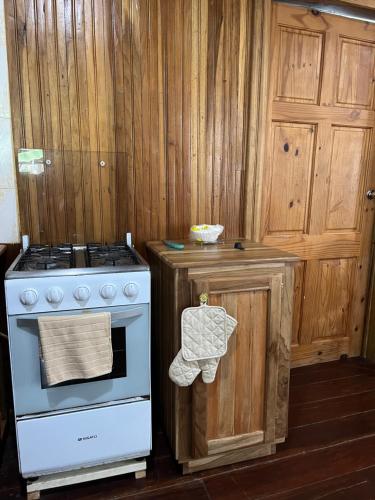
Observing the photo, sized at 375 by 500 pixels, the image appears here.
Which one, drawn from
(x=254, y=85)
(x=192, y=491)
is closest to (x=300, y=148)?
(x=254, y=85)

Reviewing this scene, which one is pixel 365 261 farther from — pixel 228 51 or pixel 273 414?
pixel 228 51

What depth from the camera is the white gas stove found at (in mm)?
1333

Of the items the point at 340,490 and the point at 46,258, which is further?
the point at 46,258

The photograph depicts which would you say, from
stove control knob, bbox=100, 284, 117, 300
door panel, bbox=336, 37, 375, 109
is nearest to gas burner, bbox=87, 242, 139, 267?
stove control knob, bbox=100, 284, 117, 300

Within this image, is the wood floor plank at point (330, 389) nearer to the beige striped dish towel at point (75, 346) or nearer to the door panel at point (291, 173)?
the door panel at point (291, 173)

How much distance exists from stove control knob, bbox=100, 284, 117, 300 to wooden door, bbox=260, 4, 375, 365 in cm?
124

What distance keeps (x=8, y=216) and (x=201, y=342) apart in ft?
3.93

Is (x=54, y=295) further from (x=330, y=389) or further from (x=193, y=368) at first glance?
(x=330, y=389)

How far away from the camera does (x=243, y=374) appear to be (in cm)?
160

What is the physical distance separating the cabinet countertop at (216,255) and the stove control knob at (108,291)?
257mm

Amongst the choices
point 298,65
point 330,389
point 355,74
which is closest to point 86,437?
point 330,389

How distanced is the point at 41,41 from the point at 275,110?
1352 millimetres

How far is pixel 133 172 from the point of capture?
1972mm

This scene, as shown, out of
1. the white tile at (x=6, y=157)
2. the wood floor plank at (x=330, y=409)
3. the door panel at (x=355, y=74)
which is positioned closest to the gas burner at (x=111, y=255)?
the white tile at (x=6, y=157)
